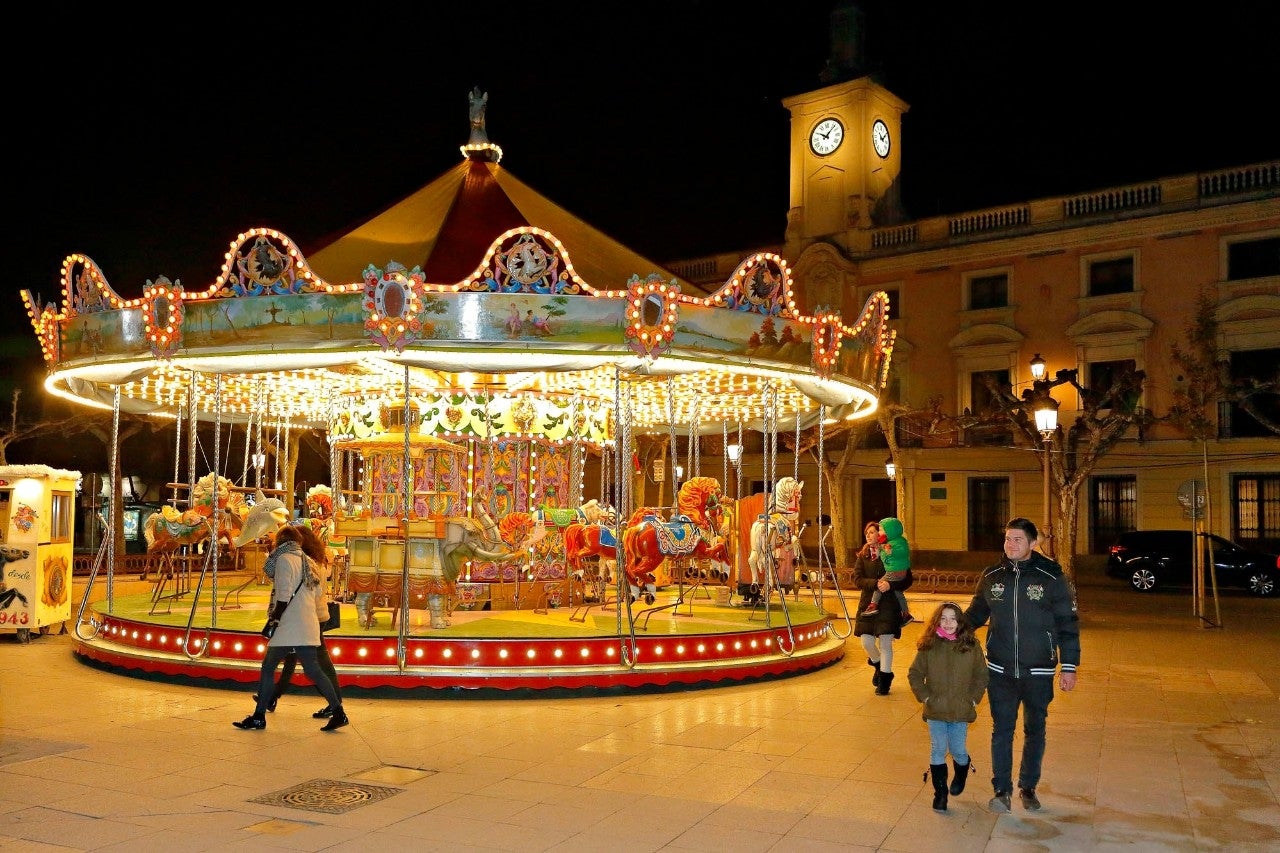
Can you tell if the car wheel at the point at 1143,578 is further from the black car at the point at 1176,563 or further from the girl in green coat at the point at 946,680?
the girl in green coat at the point at 946,680

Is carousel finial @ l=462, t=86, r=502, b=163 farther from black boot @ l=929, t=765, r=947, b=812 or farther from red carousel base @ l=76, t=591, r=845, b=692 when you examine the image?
black boot @ l=929, t=765, r=947, b=812

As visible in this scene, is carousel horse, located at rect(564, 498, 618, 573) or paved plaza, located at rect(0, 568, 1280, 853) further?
carousel horse, located at rect(564, 498, 618, 573)

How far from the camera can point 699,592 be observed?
1964 centimetres

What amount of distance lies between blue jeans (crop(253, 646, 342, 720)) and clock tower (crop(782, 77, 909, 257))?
2837 cm

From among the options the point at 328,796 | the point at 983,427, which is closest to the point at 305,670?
the point at 328,796

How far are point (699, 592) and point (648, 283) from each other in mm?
9876

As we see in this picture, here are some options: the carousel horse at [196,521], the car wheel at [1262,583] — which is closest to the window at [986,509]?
the car wheel at [1262,583]

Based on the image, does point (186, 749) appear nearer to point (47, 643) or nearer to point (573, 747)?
point (573, 747)

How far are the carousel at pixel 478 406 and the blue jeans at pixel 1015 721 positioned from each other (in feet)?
15.5

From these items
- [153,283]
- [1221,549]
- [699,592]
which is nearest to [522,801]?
[153,283]

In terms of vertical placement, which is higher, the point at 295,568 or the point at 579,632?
the point at 295,568

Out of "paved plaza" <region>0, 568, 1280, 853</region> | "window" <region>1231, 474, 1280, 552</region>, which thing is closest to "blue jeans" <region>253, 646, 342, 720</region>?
"paved plaza" <region>0, 568, 1280, 853</region>

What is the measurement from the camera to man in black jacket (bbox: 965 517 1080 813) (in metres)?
6.57

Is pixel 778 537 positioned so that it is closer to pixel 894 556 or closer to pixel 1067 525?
pixel 894 556
